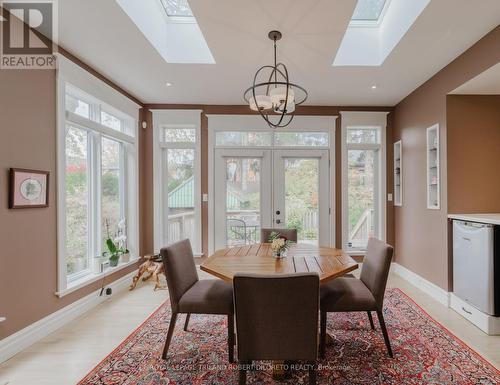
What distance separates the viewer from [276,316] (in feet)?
5.07

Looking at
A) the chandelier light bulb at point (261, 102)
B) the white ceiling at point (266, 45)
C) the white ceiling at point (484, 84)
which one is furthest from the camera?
the white ceiling at point (484, 84)

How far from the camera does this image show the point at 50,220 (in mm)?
2553

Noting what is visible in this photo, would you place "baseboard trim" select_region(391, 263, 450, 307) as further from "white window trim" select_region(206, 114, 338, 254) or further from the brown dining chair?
the brown dining chair

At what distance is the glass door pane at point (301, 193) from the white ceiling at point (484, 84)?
204 cm

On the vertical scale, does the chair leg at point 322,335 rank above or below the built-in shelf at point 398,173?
below

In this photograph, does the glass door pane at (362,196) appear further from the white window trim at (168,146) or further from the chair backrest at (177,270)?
the chair backrest at (177,270)

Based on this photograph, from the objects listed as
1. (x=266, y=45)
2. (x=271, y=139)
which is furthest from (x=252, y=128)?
(x=266, y=45)

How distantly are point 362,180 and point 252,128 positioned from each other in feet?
6.62

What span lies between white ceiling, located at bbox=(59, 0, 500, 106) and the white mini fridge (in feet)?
5.77

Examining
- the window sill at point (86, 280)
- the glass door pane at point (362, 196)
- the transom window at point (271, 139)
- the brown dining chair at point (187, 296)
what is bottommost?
the window sill at point (86, 280)

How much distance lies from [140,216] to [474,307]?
14.0ft

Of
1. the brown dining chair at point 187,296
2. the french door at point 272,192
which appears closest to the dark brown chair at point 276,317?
the brown dining chair at point 187,296

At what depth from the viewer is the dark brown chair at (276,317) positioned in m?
1.49

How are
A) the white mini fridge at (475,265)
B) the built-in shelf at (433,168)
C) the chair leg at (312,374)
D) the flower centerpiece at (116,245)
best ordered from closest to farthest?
the chair leg at (312,374) < the white mini fridge at (475,265) < the built-in shelf at (433,168) < the flower centerpiece at (116,245)
